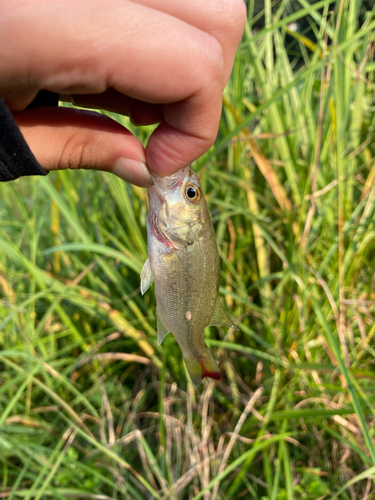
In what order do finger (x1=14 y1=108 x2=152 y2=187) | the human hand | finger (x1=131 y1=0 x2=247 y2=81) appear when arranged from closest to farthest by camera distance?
1. the human hand
2. finger (x1=131 y1=0 x2=247 y2=81)
3. finger (x1=14 y1=108 x2=152 y2=187)

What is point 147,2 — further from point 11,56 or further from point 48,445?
point 48,445

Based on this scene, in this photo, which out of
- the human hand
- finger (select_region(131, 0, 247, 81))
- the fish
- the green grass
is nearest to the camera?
the human hand

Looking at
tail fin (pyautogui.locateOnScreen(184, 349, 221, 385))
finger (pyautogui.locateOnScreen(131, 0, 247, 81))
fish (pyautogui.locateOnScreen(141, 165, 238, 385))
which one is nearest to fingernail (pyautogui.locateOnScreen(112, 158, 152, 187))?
fish (pyautogui.locateOnScreen(141, 165, 238, 385))

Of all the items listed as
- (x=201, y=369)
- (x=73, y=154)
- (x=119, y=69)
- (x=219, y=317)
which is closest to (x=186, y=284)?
(x=219, y=317)

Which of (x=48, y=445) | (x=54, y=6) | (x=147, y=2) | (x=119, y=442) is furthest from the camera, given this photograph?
(x=48, y=445)

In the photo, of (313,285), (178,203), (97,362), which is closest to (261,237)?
(313,285)

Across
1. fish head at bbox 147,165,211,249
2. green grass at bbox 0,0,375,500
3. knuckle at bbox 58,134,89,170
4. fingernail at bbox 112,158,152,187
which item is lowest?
green grass at bbox 0,0,375,500

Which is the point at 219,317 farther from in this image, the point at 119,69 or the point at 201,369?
the point at 119,69

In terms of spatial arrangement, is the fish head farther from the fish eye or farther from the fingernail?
the fingernail
